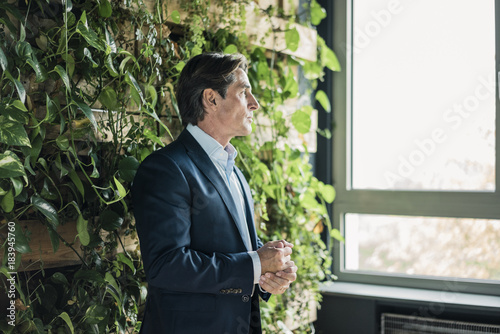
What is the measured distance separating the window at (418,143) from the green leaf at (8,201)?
2221 mm

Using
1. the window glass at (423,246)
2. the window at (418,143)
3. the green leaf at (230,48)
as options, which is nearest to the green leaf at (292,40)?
the green leaf at (230,48)

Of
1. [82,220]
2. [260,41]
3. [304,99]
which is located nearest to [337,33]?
[304,99]

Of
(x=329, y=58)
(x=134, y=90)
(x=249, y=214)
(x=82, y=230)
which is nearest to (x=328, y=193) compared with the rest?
(x=329, y=58)

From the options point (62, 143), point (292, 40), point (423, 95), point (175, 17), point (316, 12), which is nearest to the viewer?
point (62, 143)

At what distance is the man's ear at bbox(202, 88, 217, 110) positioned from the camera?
1.77 meters

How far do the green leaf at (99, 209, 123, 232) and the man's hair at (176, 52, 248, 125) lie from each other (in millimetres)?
376

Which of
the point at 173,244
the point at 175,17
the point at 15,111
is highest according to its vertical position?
the point at 175,17

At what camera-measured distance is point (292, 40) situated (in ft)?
8.71

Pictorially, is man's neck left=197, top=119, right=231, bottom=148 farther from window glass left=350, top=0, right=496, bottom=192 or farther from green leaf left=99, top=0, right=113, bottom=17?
window glass left=350, top=0, right=496, bottom=192

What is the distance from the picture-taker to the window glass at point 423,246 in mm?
2922

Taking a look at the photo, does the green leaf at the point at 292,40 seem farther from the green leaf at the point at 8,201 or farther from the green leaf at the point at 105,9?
the green leaf at the point at 8,201

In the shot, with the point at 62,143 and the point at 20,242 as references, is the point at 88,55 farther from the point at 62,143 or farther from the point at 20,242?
the point at 20,242

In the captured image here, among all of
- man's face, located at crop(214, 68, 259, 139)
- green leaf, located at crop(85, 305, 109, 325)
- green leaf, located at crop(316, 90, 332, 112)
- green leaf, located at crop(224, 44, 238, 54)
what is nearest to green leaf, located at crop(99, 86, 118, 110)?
man's face, located at crop(214, 68, 259, 139)

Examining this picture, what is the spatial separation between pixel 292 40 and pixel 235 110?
1.00 m
